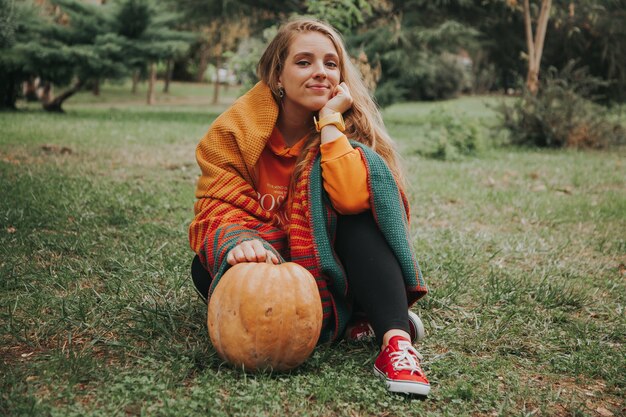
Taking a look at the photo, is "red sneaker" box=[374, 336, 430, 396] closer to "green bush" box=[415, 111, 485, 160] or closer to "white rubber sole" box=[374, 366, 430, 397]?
"white rubber sole" box=[374, 366, 430, 397]

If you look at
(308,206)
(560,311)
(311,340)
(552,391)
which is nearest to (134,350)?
(311,340)

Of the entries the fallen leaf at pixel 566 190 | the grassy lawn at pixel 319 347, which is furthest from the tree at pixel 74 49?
the fallen leaf at pixel 566 190

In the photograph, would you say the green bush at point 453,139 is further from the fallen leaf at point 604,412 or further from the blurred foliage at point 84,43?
the blurred foliage at point 84,43

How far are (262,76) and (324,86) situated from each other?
0.34m

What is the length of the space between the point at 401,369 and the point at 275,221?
0.87m

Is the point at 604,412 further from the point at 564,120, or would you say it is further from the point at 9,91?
the point at 9,91

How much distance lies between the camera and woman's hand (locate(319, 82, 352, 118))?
8.34ft

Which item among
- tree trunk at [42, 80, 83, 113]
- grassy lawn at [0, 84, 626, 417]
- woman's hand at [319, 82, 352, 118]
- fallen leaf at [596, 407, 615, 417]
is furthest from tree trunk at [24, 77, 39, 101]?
fallen leaf at [596, 407, 615, 417]

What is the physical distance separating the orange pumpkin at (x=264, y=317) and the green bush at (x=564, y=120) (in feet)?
28.3

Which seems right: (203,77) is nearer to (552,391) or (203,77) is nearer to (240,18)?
(240,18)

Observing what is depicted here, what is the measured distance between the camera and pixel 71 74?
12.2m

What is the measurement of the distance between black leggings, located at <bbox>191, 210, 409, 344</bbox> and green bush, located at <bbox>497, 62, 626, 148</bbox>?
8.27m

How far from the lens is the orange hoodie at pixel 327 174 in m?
2.30

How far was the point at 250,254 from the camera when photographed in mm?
2215
